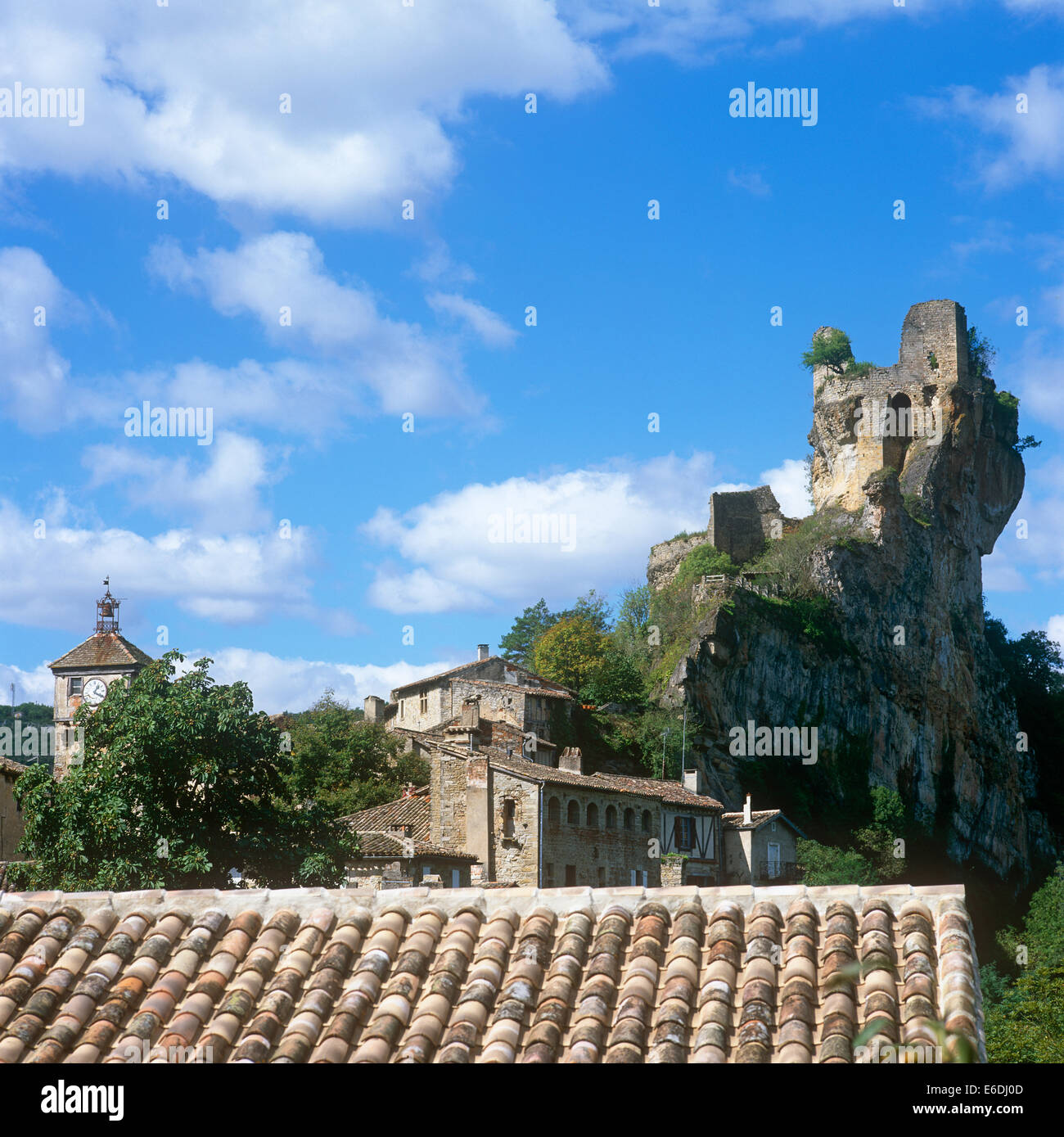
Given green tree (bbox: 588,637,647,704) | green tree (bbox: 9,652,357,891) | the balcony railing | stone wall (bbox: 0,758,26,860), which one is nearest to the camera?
green tree (bbox: 9,652,357,891)

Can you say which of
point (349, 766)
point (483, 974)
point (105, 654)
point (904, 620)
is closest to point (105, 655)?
point (105, 654)

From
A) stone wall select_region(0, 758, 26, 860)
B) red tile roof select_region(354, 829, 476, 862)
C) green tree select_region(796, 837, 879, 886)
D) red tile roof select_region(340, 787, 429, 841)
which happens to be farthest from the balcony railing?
stone wall select_region(0, 758, 26, 860)

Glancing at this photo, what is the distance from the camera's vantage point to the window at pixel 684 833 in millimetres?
52000

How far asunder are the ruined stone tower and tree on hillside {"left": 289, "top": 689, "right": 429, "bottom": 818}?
121 ft

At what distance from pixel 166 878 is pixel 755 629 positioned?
42842 millimetres

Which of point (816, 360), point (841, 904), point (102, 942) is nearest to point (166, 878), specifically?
point (102, 942)

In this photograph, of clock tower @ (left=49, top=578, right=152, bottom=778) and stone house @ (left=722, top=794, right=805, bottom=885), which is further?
clock tower @ (left=49, top=578, right=152, bottom=778)

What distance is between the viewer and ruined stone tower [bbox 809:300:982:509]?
3241 inches

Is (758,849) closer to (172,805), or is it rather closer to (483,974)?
(172,805)

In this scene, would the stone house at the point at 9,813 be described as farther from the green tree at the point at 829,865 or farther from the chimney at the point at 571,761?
the green tree at the point at 829,865

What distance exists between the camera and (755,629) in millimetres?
68500

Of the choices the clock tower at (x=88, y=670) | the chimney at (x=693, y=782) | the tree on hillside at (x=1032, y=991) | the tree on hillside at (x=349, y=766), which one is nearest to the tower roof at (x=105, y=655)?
the clock tower at (x=88, y=670)

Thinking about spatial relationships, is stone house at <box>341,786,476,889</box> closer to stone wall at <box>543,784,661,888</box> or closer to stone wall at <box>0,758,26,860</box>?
stone wall at <box>543,784,661,888</box>
